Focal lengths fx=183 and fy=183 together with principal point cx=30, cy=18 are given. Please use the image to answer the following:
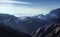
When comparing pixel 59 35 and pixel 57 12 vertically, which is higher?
pixel 57 12

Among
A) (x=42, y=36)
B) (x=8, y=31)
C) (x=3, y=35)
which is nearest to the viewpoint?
(x=3, y=35)

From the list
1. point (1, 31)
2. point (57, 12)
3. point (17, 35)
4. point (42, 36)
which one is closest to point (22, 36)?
point (17, 35)

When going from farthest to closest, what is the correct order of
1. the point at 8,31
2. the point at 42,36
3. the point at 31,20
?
the point at 31,20 → the point at 42,36 → the point at 8,31

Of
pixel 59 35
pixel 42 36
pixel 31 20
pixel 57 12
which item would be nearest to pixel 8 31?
pixel 59 35

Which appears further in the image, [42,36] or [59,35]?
[42,36]

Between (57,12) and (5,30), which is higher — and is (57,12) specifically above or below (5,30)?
above

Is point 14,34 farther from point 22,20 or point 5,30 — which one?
point 22,20

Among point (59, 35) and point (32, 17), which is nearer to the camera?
point (59, 35)

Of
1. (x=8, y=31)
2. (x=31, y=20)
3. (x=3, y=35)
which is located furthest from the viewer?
(x=31, y=20)

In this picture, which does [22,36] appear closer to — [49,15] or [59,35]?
[59,35]
